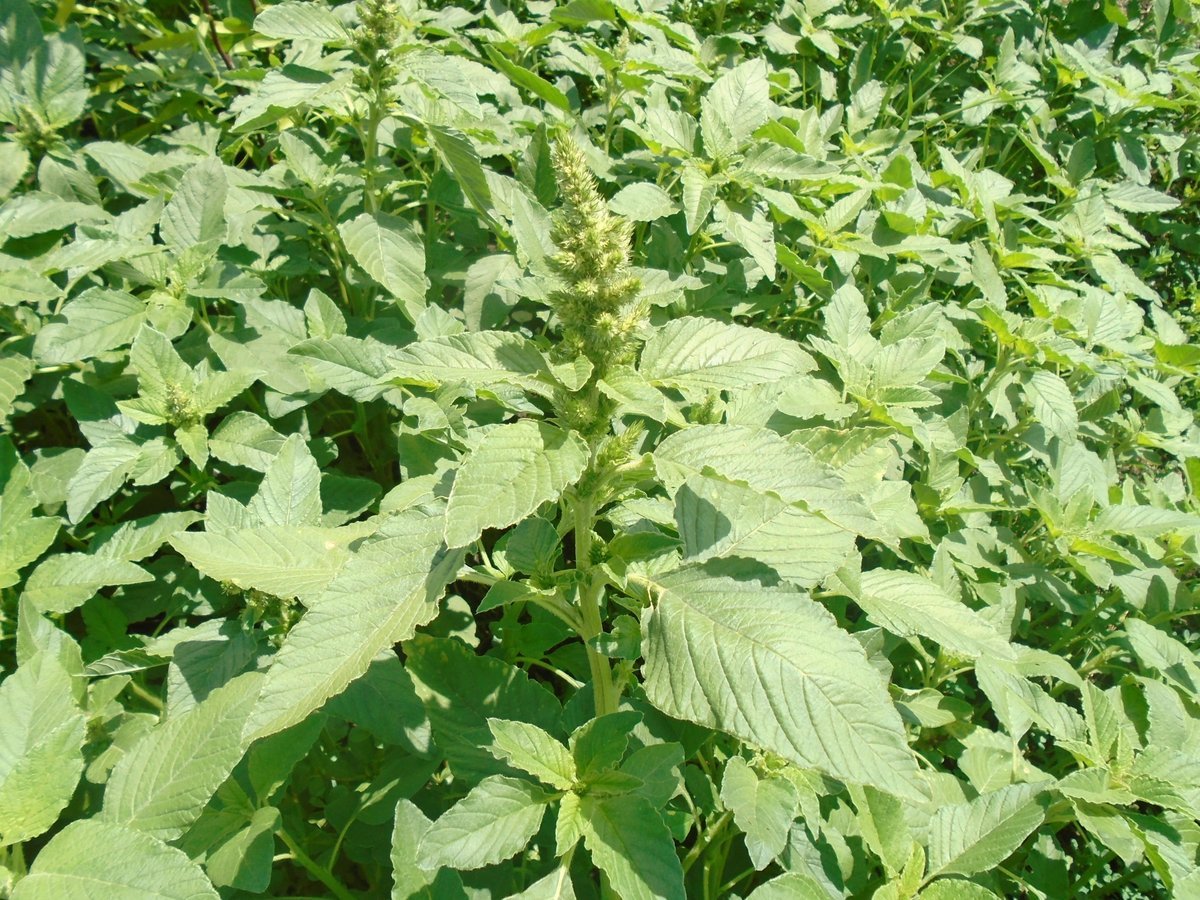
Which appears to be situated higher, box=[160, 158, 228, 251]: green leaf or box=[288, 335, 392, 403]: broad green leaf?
box=[160, 158, 228, 251]: green leaf

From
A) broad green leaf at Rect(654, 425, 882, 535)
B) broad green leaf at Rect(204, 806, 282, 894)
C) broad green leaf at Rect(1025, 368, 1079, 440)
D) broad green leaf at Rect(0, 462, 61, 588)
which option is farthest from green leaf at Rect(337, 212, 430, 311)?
broad green leaf at Rect(1025, 368, 1079, 440)

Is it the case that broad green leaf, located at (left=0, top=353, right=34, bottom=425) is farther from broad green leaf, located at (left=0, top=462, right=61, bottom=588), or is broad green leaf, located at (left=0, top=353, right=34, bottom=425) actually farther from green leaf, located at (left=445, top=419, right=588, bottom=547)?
green leaf, located at (left=445, top=419, right=588, bottom=547)

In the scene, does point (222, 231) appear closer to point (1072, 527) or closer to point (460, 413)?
point (460, 413)

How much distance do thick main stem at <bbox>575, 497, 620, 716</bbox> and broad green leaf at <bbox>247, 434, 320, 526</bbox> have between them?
0.72 meters

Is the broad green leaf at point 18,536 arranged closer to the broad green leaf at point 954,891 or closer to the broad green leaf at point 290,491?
the broad green leaf at point 290,491

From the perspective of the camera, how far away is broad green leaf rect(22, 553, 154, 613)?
1.84 meters

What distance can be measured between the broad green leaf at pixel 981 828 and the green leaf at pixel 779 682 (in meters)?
0.79

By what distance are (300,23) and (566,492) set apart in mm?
1846

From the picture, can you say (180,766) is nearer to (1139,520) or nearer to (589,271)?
(589,271)

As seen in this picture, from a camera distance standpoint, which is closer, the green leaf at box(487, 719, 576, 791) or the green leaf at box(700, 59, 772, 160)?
the green leaf at box(487, 719, 576, 791)

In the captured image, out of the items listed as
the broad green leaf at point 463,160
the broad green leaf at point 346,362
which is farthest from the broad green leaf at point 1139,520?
the broad green leaf at point 346,362

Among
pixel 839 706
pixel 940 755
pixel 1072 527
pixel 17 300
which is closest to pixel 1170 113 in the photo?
pixel 1072 527

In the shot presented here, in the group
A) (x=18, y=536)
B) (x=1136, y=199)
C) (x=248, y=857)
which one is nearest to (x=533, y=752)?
(x=248, y=857)

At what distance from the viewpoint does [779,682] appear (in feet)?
3.73
